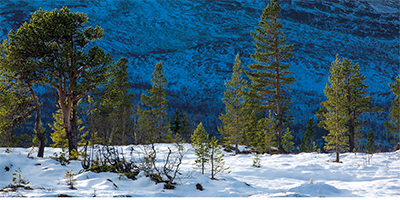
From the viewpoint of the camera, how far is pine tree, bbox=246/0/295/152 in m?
24.8

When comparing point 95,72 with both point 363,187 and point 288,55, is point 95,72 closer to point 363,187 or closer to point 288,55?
point 363,187

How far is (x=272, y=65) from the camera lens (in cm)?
2464

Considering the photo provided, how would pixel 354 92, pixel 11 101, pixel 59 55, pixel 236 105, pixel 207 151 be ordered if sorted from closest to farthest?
1. pixel 207 151
2. pixel 11 101
3. pixel 59 55
4. pixel 354 92
5. pixel 236 105

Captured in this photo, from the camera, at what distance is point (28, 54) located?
41.0ft

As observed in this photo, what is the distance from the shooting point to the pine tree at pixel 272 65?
24812 mm

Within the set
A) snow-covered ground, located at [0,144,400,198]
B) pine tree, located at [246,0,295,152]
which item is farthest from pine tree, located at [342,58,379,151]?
snow-covered ground, located at [0,144,400,198]

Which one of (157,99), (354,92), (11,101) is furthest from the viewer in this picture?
(157,99)

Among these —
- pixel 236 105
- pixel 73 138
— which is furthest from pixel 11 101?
pixel 236 105

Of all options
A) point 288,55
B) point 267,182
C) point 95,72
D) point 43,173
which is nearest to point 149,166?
point 43,173

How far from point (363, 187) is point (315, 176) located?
314 centimetres

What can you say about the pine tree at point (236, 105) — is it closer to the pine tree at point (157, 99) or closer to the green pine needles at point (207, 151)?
the pine tree at point (157, 99)

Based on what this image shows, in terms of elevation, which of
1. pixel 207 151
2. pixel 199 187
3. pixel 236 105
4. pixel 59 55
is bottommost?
pixel 199 187

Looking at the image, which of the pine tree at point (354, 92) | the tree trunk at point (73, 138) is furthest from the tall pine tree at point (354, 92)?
the tree trunk at point (73, 138)

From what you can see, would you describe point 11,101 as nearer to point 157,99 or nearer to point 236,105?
point 236,105
